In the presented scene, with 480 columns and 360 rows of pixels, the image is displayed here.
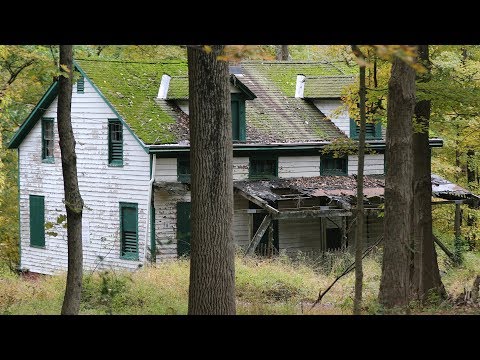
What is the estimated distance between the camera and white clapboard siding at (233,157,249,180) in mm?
29930

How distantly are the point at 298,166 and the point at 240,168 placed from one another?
238 centimetres

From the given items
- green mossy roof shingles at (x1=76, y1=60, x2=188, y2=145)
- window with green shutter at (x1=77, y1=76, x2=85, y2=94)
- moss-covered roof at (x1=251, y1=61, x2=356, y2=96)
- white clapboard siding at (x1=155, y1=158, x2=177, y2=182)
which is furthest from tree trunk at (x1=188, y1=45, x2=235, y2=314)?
moss-covered roof at (x1=251, y1=61, x2=356, y2=96)

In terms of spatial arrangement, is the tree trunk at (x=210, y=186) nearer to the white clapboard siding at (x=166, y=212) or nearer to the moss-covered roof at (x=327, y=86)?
the white clapboard siding at (x=166, y=212)

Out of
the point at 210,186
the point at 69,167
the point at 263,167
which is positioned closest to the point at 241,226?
the point at 263,167

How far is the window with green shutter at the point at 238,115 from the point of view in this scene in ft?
98.9

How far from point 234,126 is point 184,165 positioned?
8.60 feet

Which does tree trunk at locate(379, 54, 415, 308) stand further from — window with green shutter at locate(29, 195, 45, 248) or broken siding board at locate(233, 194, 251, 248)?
window with green shutter at locate(29, 195, 45, 248)

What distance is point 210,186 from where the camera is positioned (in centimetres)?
1160

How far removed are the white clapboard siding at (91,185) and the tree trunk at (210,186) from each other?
15.8 metres

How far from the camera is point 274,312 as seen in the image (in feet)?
48.9

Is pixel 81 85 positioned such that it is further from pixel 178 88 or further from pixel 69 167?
pixel 69 167

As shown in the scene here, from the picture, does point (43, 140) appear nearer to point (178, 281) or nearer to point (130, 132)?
point (130, 132)

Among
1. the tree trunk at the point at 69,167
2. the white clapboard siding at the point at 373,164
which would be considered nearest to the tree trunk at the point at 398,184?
the tree trunk at the point at 69,167
